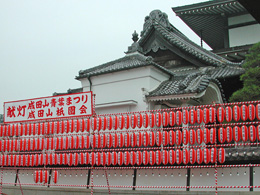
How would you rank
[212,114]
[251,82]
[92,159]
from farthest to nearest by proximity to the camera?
[251,82] < [92,159] < [212,114]

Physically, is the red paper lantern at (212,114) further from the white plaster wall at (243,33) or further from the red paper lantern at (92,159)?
the white plaster wall at (243,33)

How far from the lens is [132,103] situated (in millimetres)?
14852

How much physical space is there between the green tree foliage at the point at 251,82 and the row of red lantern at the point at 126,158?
4982 mm

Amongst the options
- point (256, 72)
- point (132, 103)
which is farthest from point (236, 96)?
point (132, 103)

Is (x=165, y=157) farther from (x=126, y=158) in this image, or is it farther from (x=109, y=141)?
(x=109, y=141)

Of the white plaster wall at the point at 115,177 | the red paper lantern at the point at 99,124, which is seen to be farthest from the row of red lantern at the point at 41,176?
the red paper lantern at the point at 99,124

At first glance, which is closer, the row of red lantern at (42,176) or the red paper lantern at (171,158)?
the red paper lantern at (171,158)

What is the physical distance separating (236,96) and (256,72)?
4.50 ft

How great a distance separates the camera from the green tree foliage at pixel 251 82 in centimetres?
1452

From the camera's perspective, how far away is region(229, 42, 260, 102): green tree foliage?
1452 cm

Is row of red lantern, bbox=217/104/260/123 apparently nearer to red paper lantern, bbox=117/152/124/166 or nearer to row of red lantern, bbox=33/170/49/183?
red paper lantern, bbox=117/152/124/166

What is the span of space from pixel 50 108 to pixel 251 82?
8372mm

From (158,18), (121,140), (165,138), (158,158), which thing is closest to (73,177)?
(121,140)

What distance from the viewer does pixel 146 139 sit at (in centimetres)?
1122
